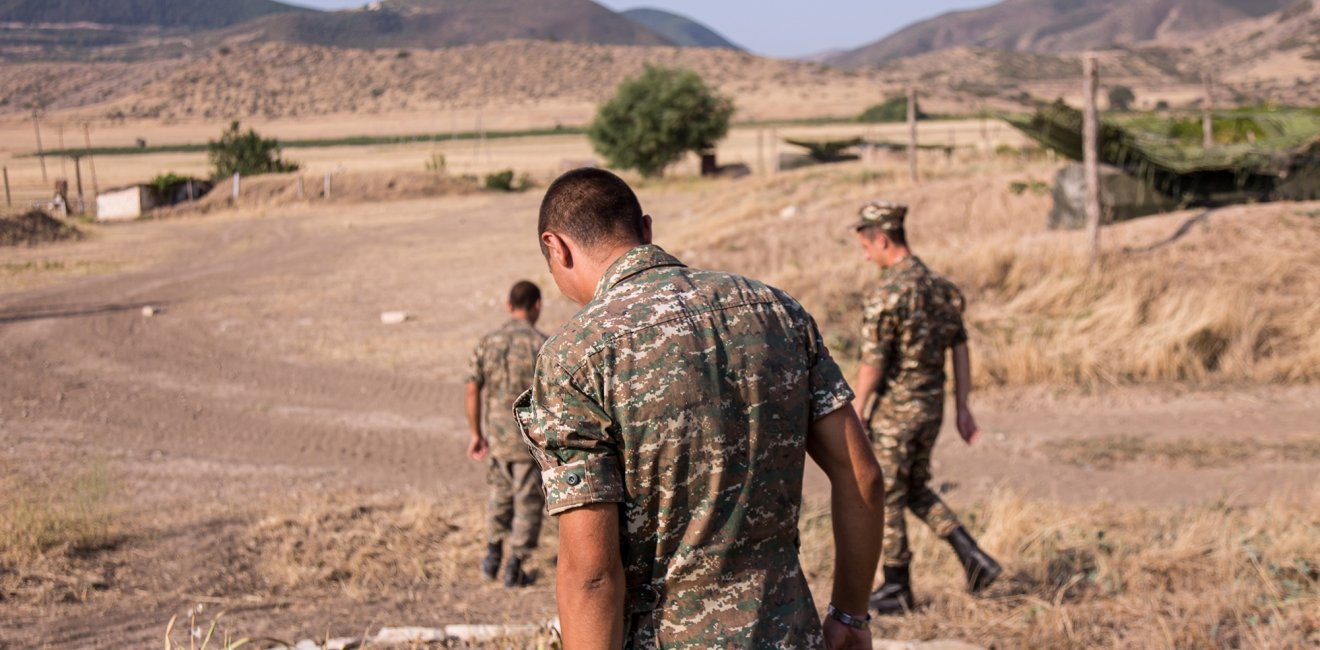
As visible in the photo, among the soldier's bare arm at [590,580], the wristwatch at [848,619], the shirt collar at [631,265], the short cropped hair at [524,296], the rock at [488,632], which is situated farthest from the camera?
the short cropped hair at [524,296]

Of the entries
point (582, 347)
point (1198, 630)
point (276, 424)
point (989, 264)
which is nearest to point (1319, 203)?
point (989, 264)

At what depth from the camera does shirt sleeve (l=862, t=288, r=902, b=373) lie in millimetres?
4875

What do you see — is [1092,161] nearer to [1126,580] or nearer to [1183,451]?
[1183,451]

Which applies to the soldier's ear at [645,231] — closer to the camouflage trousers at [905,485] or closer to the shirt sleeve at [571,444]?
the shirt sleeve at [571,444]

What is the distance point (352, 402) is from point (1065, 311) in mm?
6540

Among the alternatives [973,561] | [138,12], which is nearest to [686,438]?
[973,561]

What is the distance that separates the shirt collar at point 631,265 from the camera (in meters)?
2.35

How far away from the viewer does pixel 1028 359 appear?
389 inches

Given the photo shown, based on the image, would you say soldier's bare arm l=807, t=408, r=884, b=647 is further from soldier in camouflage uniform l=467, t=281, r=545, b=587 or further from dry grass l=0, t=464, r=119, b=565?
dry grass l=0, t=464, r=119, b=565

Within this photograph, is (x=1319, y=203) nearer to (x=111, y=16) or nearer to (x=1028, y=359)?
(x=1028, y=359)

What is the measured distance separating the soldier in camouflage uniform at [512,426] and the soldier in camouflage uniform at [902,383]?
65.6 inches

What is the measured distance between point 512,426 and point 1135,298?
22.5 ft

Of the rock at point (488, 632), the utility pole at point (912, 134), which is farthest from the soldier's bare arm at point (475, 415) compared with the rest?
the utility pole at point (912, 134)

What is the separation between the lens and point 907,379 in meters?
4.97
